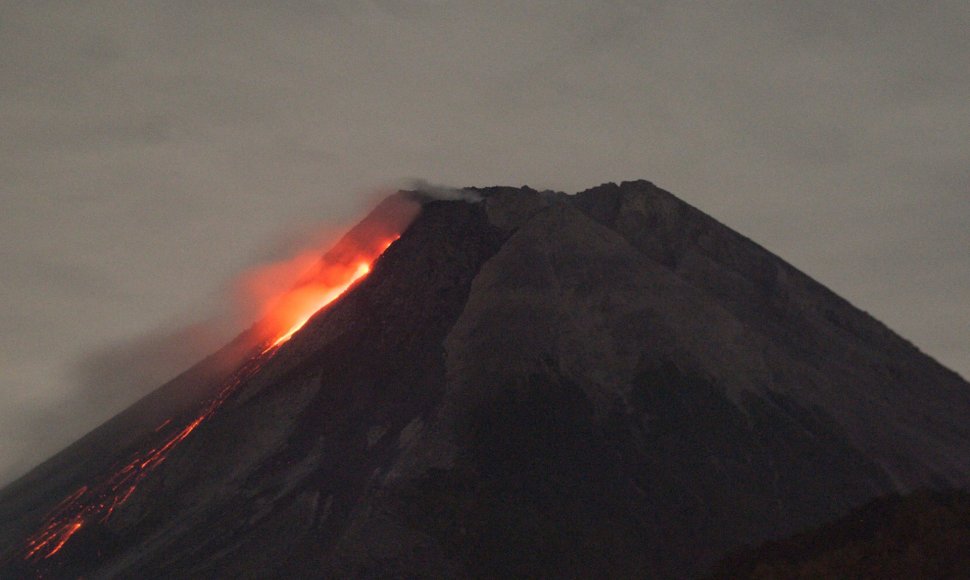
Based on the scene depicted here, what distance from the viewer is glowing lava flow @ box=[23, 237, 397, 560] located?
71125 mm

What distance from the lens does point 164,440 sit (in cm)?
7700

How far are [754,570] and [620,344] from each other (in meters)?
30.0

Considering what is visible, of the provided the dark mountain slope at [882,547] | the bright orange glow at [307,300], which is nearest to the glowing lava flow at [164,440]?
the bright orange glow at [307,300]

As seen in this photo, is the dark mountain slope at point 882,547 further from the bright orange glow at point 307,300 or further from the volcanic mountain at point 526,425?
the bright orange glow at point 307,300

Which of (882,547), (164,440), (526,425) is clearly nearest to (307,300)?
(164,440)

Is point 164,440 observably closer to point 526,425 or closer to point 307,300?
point 307,300

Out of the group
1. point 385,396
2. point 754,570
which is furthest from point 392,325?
point 754,570

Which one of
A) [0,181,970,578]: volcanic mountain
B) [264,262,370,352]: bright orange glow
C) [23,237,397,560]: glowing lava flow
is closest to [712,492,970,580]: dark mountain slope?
[0,181,970,578]: volcanic mountain

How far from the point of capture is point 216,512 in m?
62.9

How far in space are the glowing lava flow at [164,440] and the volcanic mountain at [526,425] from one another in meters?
0.41

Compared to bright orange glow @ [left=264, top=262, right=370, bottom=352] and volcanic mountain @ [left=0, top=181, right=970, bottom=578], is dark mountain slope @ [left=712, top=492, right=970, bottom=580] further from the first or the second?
bright orange glow @ [left=264, top=262, right=370, bottom=352]

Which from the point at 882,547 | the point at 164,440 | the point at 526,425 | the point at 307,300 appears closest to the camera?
the point at 882,547

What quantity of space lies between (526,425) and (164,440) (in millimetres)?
28257

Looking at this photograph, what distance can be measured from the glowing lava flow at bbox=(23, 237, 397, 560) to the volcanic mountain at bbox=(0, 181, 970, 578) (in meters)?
0.41
